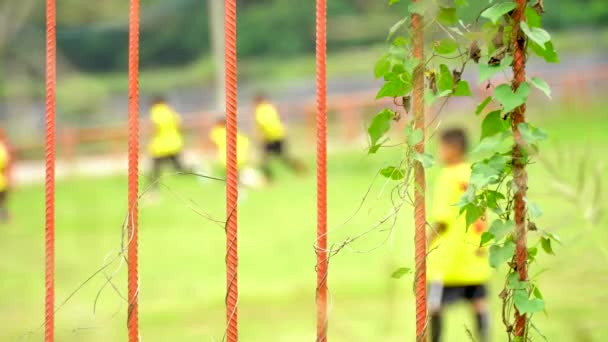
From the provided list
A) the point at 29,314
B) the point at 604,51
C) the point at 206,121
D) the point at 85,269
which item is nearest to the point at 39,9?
the point at 206,121

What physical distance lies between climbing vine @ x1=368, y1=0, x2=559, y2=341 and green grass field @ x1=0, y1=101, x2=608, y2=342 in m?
0.13

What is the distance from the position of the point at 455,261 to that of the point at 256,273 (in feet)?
12.7

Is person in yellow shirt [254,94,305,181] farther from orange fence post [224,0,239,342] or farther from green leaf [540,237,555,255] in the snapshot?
green leaf [540,237,555,255]

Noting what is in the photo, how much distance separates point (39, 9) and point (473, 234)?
22702mm

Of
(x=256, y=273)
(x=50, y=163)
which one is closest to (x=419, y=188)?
(x=50, y=163)

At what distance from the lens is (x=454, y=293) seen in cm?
568

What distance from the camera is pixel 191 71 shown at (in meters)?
29.4

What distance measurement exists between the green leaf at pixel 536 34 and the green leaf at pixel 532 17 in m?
0.03

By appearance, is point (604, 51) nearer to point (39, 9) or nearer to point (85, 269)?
point (39, 9)

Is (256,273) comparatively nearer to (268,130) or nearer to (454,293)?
(454,293)

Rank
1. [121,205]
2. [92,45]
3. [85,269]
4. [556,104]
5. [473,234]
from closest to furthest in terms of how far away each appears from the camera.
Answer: [473,234], [85,269], [121,205], [556,104], [92,45]

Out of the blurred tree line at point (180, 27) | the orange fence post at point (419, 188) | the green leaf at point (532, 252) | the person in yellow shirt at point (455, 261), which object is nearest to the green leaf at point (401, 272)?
the orange fence post at point (419, 188)

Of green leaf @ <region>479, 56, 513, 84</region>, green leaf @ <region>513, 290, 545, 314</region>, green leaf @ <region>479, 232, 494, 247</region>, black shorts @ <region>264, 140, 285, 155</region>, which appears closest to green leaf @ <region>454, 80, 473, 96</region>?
green leaf @ <region>479, 56, 513, 84</region>

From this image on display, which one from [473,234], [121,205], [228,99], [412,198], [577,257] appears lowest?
[121,205]
